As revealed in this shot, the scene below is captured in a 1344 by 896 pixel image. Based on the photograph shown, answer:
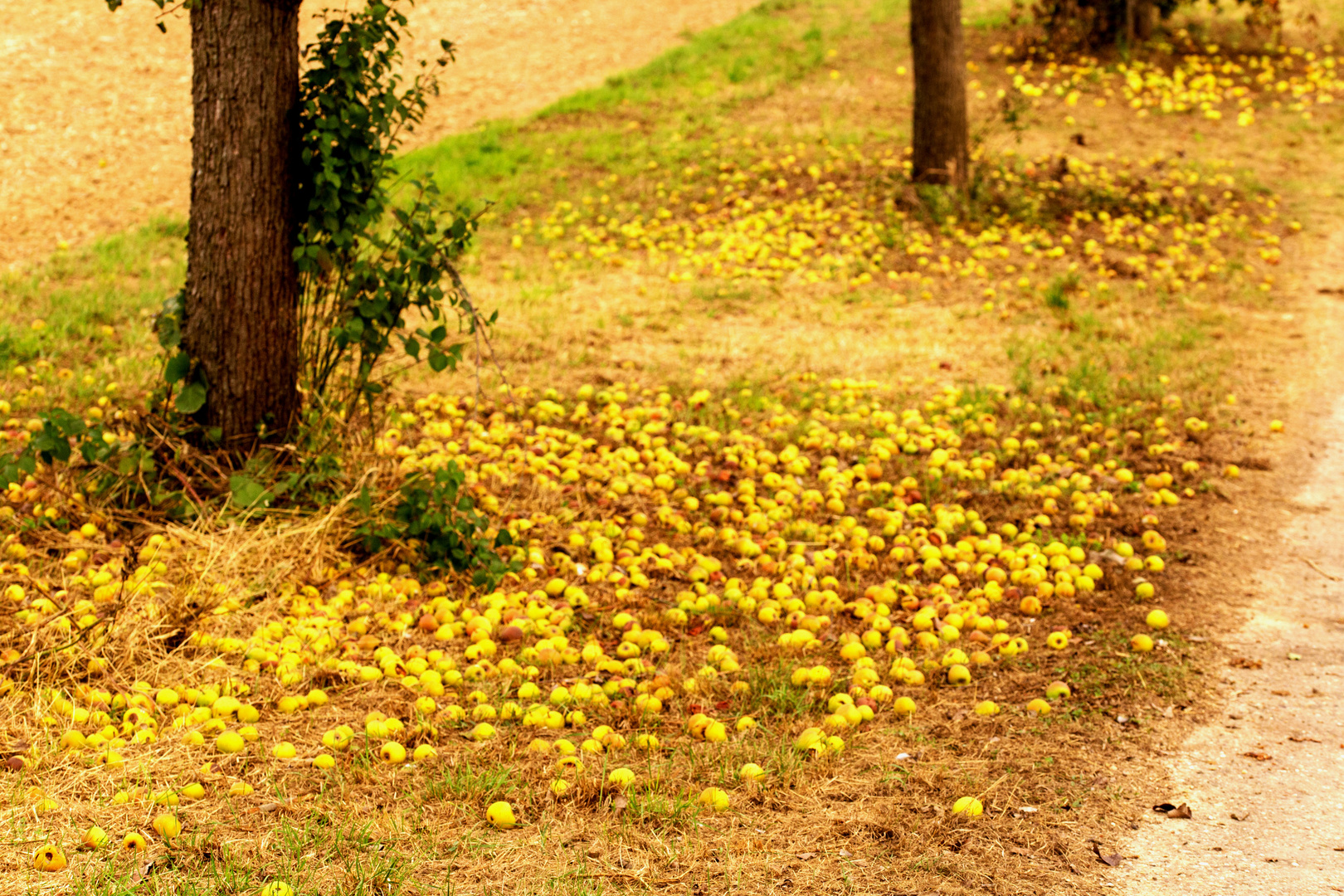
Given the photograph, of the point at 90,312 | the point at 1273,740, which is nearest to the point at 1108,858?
the point at 1273,740

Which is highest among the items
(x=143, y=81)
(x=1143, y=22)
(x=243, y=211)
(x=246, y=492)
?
(x=1143, y=22)

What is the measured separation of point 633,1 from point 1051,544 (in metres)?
14.1

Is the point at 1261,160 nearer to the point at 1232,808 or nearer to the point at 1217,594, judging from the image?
the point at 1217,594

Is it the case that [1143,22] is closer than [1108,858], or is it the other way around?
[1108,858]

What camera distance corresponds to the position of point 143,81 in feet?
42.9

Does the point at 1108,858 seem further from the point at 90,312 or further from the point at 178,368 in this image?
the point at 90,312

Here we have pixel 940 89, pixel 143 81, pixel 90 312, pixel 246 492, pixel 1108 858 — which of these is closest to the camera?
pixel 1108 858

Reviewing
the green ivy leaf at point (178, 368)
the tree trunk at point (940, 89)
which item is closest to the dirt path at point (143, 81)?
the green ivy leaf at point (178, 368)

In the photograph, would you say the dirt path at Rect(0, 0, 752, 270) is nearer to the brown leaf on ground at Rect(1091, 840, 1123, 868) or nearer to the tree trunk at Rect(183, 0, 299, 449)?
the tree trunk at Rect(183, 0, 299, 449)

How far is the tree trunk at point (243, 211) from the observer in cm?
467

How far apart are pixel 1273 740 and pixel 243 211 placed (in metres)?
4.36

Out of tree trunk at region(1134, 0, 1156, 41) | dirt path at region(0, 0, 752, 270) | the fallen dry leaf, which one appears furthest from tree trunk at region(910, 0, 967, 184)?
the fallen dry leaf

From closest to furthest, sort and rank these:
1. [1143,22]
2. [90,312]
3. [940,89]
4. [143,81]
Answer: [90,312], [940,89], [143,81], [1143,22]

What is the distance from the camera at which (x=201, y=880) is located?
294 cm
